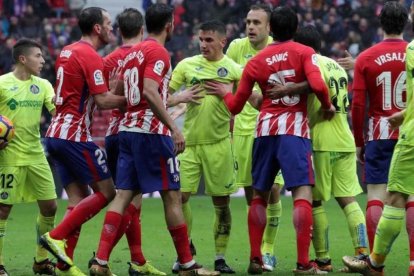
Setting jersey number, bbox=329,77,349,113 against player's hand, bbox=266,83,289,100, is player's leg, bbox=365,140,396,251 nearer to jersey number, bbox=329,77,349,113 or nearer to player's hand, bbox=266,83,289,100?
jersey number, bbox=329,77,349,113

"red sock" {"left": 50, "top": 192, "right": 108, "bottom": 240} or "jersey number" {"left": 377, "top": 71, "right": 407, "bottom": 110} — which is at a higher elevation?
"jersey number" {"left": 377, "top": 71, "right": 407, "bottom": 110}

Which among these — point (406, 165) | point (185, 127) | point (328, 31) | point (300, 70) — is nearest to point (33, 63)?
point (185, 127)

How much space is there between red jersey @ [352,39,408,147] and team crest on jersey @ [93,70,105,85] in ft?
7.90

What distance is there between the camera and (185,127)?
11102 mm

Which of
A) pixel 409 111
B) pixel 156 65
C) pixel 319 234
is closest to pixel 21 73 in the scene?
pixel 156 65

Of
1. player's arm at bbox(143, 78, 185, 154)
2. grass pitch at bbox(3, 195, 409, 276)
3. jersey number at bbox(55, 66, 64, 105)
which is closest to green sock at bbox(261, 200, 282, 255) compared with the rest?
grass pitch at bbox(3, 195, 409, 276)

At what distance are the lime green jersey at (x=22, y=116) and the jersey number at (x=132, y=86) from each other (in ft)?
5.26

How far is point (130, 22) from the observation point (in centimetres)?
1009

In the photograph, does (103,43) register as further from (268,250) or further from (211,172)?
(268,250)

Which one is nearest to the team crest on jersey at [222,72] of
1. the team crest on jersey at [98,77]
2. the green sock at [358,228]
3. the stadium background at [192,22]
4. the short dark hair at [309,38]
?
the short dark hair at [309,38]

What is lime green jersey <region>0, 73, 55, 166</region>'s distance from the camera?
10.7 m

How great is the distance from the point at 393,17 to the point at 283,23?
3.43ft

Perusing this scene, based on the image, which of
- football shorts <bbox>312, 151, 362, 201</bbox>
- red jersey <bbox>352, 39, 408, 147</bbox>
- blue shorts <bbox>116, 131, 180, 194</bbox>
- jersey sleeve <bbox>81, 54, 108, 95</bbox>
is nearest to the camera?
blue shorts <bbox>116, 131, 180, 194</bbox>

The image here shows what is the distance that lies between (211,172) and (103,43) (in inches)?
72.5
